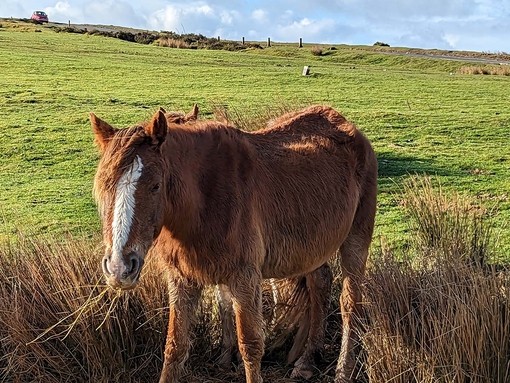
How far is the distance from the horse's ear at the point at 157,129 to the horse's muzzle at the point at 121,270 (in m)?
0.65

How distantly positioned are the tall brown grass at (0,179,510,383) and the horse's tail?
0.15 metres

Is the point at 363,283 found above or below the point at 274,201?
below

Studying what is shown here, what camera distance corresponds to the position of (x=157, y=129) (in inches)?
132

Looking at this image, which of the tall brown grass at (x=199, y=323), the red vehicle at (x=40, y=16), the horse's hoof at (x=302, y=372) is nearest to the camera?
the tall brown grass at (x=199, y=323)

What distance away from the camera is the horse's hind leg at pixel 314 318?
505cm

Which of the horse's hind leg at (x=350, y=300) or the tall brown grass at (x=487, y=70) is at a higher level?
the horse's hind leg at (x=350, y=300)

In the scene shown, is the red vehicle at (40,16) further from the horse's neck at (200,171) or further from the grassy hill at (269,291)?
the horse's neck at (200,171)

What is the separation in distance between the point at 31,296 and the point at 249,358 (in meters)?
1.81

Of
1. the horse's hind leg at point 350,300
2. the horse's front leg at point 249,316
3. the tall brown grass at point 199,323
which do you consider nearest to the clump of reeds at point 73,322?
the tall brown grass at point 199,323

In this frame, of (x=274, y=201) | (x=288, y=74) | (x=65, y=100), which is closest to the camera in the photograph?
(x=274, y=201)

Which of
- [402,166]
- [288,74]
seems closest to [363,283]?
[402,166]

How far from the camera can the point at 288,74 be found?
88.2 ft

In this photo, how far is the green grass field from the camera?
9852mm

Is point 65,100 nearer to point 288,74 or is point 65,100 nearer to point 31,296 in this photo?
point 288,74
